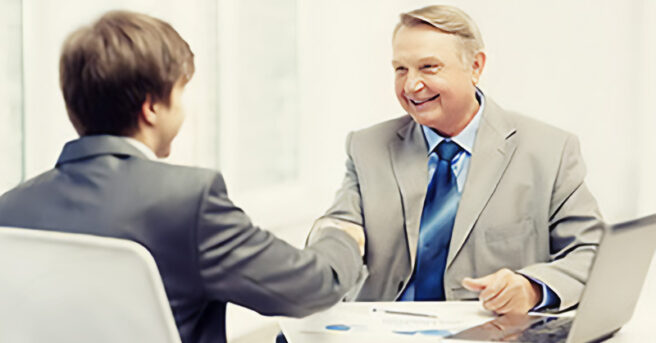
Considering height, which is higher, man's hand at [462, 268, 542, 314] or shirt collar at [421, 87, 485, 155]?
shirt collar at [421, 87, 485, 155]

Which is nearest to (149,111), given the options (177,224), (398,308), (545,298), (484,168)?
(177,224)

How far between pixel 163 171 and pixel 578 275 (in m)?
1.12

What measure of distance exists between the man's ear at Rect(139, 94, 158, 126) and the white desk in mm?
522

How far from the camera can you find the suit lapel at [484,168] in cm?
229

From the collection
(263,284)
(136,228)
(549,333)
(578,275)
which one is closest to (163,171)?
(136,228)

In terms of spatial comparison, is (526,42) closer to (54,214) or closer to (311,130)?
(311,130)

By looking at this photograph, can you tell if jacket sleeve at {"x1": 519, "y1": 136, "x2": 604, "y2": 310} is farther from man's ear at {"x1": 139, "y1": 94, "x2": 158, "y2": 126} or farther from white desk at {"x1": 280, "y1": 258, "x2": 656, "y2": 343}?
man's ear at {"x1": 139, "y1": 94, "x2": 158, "y2": 126}

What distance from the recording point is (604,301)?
62.6 inches

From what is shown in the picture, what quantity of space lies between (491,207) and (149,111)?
1.15 metres

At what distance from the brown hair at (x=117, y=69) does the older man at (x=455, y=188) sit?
0.92 m

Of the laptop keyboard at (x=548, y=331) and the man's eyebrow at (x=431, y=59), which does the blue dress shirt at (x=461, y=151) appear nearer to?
the man's eyebrow at (x=431, y=59)

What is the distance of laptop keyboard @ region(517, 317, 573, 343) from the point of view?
1.60 m

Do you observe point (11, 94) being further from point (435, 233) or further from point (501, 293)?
point (501, 293)

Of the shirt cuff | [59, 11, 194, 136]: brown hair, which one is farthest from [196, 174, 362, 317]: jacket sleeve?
the shirt cuff
